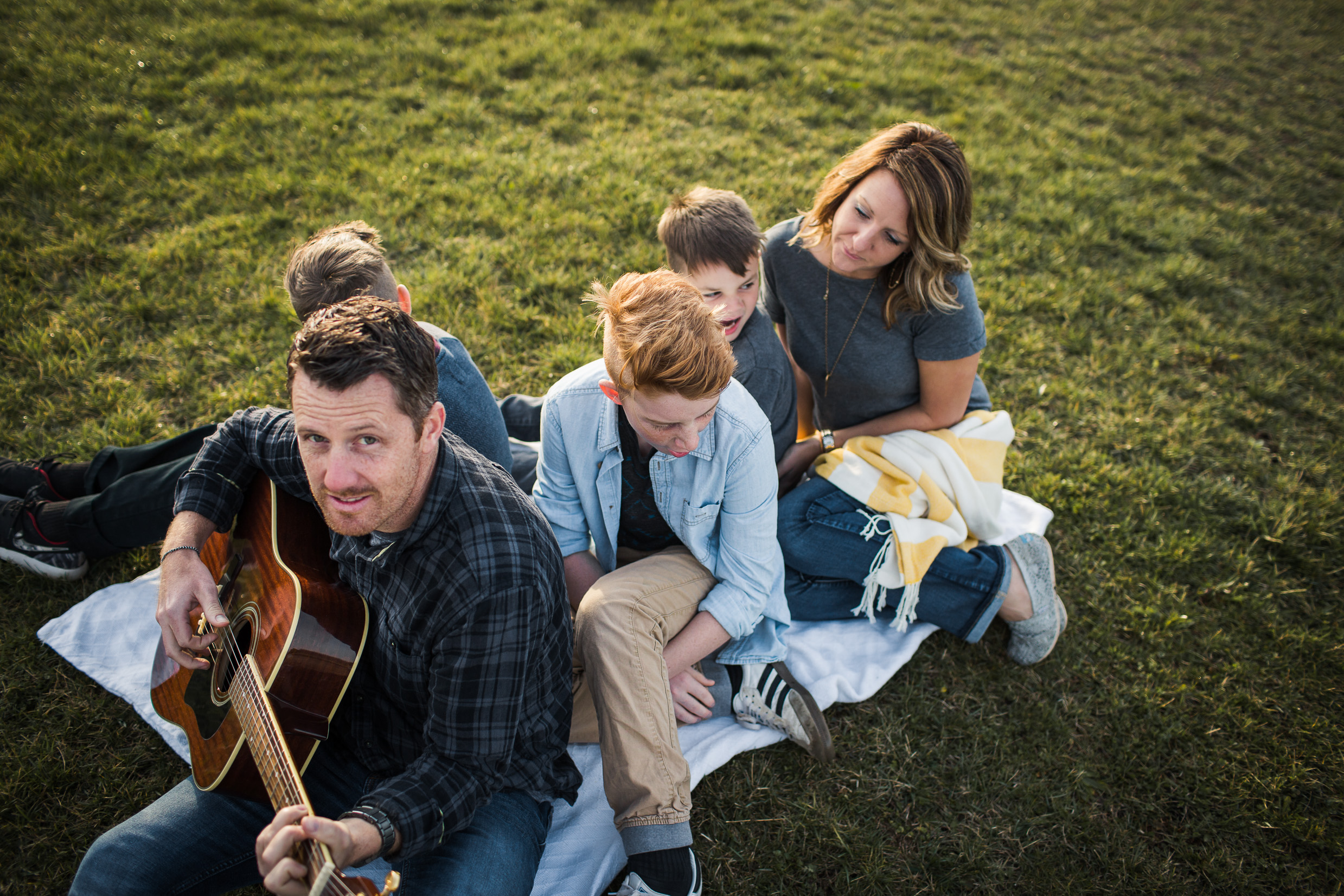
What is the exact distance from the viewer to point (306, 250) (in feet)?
8.39

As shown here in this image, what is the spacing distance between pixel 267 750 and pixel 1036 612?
108 inches

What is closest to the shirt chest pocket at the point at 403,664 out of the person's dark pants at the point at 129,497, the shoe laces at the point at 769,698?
the shoe laces at the point at 769,698

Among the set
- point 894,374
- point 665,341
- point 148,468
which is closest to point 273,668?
point 665,341

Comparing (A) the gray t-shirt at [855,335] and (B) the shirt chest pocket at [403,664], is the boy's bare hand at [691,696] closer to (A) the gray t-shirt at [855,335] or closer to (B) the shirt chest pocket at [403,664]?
(B) the shirt chest pocket at [403,664]

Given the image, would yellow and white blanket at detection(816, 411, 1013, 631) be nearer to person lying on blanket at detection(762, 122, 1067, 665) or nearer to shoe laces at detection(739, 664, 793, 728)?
person lying on blanket at detection(762, 122, 1067, 665)

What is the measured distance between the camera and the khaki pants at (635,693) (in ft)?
6.86

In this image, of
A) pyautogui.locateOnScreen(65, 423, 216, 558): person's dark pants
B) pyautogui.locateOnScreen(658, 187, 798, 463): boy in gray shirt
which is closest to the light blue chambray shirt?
pyautogui.locateOnScreen(658, 187, 798, 463): boy in gray shirt

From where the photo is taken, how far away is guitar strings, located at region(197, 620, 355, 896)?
1.45 meters

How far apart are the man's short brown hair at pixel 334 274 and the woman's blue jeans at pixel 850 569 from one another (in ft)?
5.89

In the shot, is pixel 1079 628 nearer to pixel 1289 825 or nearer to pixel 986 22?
pixel 1289 825

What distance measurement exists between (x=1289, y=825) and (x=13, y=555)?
4936 mm

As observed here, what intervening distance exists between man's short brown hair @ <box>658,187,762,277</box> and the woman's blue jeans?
1.01 metres

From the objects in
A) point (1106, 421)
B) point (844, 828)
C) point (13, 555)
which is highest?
point (1106, 421)

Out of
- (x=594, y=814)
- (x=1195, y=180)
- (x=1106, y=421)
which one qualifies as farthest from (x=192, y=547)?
(x=1195, y=180)
